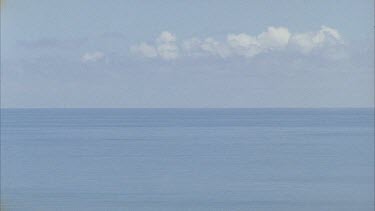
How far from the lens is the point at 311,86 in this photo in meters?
6.73

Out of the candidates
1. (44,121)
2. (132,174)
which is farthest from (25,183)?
(44,121)

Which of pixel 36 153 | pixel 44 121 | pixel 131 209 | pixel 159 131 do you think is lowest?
pixel 131 209

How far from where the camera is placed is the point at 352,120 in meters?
10.1

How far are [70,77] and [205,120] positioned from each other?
385 centimetres

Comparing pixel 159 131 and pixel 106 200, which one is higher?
pixel 159 131

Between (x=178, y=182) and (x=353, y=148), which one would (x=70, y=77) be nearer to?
(x=178, y=182)

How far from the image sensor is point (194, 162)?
8.33 meters

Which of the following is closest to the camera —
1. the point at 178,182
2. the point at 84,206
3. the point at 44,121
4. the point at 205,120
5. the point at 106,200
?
the point at 84,206

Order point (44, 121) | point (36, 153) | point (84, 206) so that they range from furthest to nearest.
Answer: point (44, 121)
point (36, 153)
point (84, 206)

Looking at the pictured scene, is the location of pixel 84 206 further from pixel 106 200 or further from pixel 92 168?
pixel 92 168

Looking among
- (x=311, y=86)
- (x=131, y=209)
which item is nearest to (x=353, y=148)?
(x=311, y=86)

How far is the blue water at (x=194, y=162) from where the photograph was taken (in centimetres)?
534

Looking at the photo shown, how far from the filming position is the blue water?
5.34 metres

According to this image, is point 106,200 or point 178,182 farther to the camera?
point 178,182
